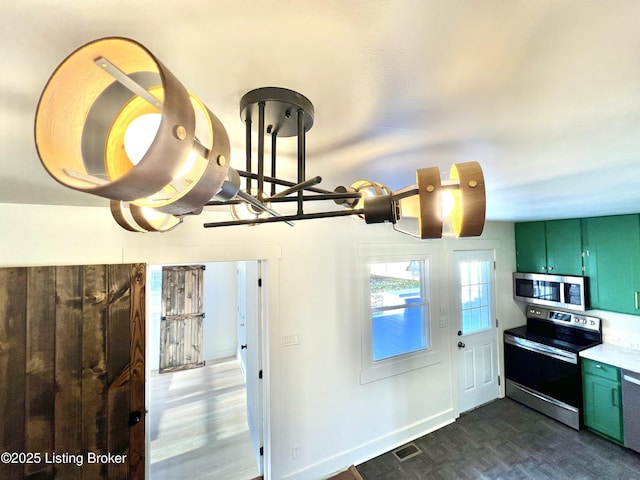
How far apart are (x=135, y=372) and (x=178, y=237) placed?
965mm

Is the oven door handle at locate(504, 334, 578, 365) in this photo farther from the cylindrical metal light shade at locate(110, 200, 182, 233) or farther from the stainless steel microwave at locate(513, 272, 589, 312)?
the cylindrical metal light shade at locate(110, 200, 182, 233)

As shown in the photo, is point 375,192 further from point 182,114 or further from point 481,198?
point 182,114

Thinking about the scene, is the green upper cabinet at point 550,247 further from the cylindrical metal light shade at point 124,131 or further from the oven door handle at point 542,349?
the cylindrical metal light shade at point 124,131

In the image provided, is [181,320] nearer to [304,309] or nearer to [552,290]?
[304,309]

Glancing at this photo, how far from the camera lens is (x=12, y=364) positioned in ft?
5.30

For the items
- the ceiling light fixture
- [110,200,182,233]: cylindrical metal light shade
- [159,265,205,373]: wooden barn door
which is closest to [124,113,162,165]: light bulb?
the ceiling light fixture

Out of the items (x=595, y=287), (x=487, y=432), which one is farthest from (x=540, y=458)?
(x=595, y=287)

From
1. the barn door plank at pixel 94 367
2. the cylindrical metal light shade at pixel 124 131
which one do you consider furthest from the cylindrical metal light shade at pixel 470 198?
the barn door plank at pixel 94 367

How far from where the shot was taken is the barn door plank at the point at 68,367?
5.51 feet

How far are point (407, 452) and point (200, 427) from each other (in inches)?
94.2

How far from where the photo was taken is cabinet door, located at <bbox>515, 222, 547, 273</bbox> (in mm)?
3635

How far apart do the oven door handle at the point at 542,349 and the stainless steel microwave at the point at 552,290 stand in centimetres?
55

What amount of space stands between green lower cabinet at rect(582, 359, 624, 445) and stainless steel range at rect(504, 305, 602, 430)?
0.22 feet

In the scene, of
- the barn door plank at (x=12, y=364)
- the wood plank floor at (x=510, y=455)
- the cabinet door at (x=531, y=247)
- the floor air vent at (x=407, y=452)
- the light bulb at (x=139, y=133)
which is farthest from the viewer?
the cabinet door at (x=531, y=247)
